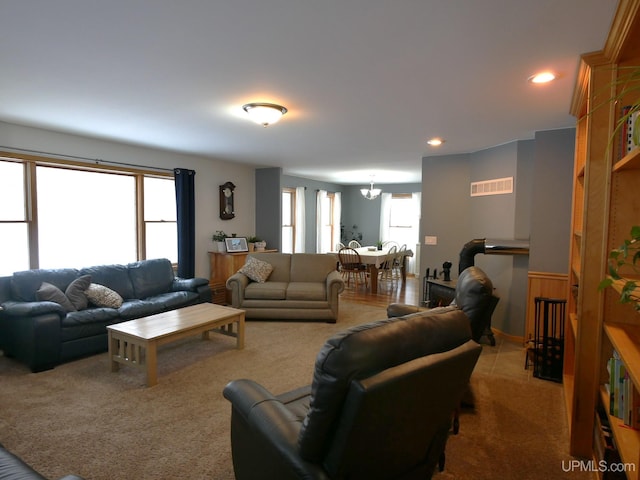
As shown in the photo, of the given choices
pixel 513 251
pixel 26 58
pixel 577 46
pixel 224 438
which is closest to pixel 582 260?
pixel 577 46

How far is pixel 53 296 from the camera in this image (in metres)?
3.72

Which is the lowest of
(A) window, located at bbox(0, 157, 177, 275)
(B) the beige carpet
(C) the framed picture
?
(B) the beige carpet

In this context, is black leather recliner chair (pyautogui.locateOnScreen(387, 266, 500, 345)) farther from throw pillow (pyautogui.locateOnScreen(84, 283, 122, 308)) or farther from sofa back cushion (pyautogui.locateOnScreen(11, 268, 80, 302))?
sofa back cushion (pyautogui.locateOnScreen(11, 268, 80, 302))

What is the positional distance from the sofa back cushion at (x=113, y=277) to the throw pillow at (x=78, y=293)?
32cm

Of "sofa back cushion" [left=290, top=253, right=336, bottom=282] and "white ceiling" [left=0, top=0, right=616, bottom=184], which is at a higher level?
"white ceiling" [left=0, top=0, right=616, bottom=184]

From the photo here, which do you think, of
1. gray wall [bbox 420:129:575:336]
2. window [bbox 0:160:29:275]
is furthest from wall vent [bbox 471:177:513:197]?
window [bbox 0:160:29:275]

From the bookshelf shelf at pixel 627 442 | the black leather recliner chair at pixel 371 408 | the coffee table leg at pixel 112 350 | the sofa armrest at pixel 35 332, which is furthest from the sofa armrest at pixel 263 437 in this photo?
the sofa armrest at pixel 35 332

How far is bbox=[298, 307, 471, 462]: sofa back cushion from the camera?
1.22 m

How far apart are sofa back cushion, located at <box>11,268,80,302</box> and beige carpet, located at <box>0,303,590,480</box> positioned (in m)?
0.65

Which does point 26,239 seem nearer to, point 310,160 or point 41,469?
point 41,469

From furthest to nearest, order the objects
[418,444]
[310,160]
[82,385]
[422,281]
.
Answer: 1. [310,160]
2. [422,281]
3. [82,385]
4. [418,444]

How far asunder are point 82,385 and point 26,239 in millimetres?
2137

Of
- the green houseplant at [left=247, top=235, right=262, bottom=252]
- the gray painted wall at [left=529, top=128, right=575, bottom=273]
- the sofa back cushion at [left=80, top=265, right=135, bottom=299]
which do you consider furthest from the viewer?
the green houseplant at [left=247, top=235, right=262, bottom=252]

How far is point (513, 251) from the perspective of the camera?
416cm
